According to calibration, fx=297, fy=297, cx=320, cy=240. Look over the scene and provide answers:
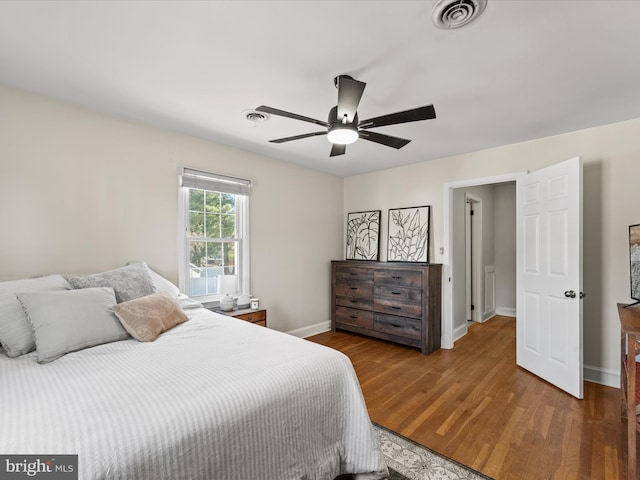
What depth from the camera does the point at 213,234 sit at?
11.0 ft

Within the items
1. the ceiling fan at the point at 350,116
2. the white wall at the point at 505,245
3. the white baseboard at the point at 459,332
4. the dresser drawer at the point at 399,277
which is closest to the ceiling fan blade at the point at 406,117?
the ceiling fan at the point at 350,116

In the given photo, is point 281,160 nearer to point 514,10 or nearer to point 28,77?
point 28,77

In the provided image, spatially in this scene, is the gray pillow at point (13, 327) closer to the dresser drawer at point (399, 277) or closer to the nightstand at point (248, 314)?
the nightstand at point (248, 314)

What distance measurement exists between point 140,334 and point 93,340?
23cm

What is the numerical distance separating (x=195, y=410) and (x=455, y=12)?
2078 mm

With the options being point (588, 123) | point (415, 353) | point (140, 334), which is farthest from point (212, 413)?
point (588, 123)

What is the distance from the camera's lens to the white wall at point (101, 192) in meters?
2.19

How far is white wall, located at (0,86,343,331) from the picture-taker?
2.19 metres

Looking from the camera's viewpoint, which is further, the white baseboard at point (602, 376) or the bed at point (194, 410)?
the white baseboard at point (602, 376)

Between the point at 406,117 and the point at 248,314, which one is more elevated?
the point at 406,117

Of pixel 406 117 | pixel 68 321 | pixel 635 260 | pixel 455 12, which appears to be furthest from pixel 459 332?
pixel 68 321

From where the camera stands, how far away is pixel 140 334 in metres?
1.79

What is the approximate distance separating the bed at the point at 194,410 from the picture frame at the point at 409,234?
2.73 meters

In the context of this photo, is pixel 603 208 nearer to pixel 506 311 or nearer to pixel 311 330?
pixel 506 311
